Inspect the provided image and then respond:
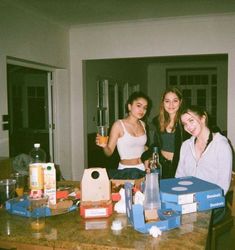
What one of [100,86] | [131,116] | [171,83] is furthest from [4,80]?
[171,83]

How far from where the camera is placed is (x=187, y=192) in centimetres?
163

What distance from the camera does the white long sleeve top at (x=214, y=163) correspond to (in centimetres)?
201

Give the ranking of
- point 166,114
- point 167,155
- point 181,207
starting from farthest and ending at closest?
1. point 166,114
2. point 167,155
3. point 181,207

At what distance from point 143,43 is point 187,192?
3773 millimetres

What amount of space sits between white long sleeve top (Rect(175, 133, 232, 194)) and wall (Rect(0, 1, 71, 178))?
100 inches

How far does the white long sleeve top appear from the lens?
201 cm

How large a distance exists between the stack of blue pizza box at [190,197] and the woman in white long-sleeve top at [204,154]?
0.31 metres

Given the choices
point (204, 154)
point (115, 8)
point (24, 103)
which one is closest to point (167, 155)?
point (204, 154)

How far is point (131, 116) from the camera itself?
10.3ft

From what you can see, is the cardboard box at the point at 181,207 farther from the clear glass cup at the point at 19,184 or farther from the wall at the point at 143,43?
the wall at the point at 143,43

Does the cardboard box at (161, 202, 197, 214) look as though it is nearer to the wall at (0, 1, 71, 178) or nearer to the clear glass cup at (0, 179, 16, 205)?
the clear glass cup at (0, 179, 16, 205)

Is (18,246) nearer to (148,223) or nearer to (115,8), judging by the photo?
(148,223)

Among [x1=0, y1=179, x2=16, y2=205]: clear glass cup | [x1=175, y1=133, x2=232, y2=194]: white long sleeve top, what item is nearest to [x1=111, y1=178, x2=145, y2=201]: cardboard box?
[x1=175, y1=133, x2=232, y2=194]: white long sleeve top

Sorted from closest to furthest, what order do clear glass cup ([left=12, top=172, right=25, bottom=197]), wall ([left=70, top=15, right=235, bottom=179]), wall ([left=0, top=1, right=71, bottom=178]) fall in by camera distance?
clear glass cup ([left=12, top=172, right=25, bottom=197]), wall ([left=0, top=1, right=71, bottom=178]), wall ([left=70, top=15, right=235, bottom=179])
